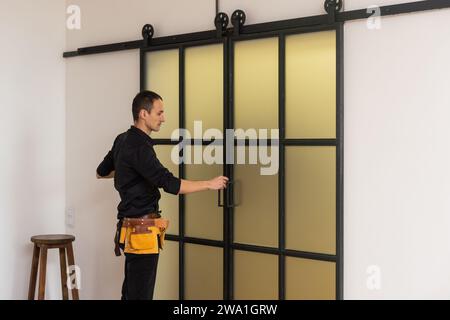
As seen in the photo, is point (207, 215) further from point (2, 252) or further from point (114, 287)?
point (2, 252)

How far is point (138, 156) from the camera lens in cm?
328

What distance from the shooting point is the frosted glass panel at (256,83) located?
3.48m

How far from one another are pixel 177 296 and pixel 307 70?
1.61 metres

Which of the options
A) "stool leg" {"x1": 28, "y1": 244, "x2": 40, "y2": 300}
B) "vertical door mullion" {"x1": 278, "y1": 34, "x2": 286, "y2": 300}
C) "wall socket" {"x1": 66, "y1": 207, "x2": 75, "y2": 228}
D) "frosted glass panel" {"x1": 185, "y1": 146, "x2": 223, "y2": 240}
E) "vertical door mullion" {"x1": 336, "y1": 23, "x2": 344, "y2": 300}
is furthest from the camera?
"wall socket" {"x1": 66, "y1": 207, "x2": 75, "y2": 228}

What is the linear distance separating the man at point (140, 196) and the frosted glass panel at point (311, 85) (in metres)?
0.53

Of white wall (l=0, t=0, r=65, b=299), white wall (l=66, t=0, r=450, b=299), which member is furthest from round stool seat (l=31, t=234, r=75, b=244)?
white wall (l=66, t=0, r=450, b=299)

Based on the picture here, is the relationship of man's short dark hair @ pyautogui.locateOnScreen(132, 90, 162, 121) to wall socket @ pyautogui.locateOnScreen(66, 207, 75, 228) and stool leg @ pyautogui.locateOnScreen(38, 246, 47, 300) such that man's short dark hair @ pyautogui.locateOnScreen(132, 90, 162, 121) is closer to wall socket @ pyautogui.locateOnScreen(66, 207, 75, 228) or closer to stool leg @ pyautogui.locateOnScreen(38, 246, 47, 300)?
stool leg @ pyautogui.locateOnScreen(38, 246, 47, 300)

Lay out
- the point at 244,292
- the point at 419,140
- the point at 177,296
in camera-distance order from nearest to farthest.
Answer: the point at 419,140 → the point at 244,292 → the point at 177,296

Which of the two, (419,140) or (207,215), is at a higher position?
(419,140)

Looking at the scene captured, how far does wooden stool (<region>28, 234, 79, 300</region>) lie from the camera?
13.6 ft

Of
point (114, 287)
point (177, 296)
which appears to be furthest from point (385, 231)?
point (114, 287)

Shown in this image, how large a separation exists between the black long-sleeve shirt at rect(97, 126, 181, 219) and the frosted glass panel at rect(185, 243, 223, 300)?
53cm

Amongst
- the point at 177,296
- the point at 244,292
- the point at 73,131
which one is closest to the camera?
the point at 244,292

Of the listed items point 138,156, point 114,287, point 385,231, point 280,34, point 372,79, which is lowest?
point 114,287
